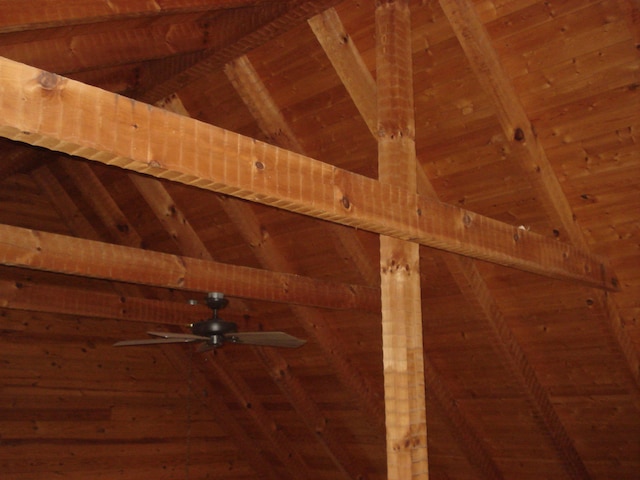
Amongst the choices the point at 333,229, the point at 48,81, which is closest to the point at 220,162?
the point at 48,81

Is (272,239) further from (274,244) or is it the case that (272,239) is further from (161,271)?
(161,271)

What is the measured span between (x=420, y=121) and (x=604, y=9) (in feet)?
4.06

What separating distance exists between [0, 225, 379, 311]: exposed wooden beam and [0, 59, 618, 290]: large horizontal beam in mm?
1789

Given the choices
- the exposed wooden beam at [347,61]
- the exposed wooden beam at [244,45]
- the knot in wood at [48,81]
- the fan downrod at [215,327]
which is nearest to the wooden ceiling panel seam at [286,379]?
the exposed wooden beam at [244,45]

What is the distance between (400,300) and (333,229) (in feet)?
6.84

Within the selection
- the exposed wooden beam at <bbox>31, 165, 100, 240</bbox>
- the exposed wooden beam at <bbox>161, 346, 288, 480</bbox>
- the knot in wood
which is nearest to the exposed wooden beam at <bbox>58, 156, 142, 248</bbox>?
the exposed wooden beam at <bbox>31, 165, 100, 240</bbox>

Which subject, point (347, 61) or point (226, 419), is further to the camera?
point (226, 419)

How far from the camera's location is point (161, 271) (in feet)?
16.0

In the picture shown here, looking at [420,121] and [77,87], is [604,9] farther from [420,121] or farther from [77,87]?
[77,87]

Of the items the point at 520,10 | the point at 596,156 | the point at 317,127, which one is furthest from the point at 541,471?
the point at 520,10

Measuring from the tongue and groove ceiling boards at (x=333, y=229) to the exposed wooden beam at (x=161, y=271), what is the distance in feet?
0.06

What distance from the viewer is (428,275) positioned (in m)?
5.38

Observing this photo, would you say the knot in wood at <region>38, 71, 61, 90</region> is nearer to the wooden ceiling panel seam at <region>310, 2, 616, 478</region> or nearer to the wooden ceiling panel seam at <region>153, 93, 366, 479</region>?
the wooden ceiling panel seam at <region>310, 2, 616, 478</region>

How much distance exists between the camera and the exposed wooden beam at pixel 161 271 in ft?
14.1
